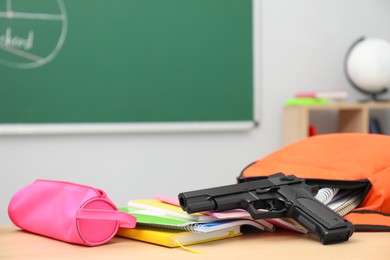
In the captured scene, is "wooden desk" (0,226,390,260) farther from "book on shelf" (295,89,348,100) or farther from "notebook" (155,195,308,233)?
"book on shelf" (295,89,348,100)

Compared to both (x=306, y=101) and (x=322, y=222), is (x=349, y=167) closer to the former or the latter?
(x=322, y=222)

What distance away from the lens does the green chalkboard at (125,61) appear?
3123mm

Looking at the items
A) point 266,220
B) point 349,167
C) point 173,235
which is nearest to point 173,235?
point 173,235

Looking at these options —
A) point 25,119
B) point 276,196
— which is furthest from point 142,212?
point 25,119

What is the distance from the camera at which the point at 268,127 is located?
11.6 ft

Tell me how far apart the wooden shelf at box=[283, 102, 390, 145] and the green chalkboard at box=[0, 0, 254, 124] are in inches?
8.8

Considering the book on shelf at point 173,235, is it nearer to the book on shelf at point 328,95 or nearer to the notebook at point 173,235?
the notebook at point 173,235

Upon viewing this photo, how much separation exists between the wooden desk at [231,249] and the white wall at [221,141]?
2.05m

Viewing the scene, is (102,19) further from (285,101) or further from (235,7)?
(285,101)

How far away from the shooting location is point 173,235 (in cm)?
107

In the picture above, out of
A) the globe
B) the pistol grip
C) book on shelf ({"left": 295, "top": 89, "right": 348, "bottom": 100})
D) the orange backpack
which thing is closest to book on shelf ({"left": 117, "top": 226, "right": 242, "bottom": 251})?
the pistol grip

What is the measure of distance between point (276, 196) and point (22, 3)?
92.2 inches

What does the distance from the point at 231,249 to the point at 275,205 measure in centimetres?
14

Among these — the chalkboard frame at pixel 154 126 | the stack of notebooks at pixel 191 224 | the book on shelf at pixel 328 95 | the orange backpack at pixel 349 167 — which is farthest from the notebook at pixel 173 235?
the book on shelf at pixel 328 95
